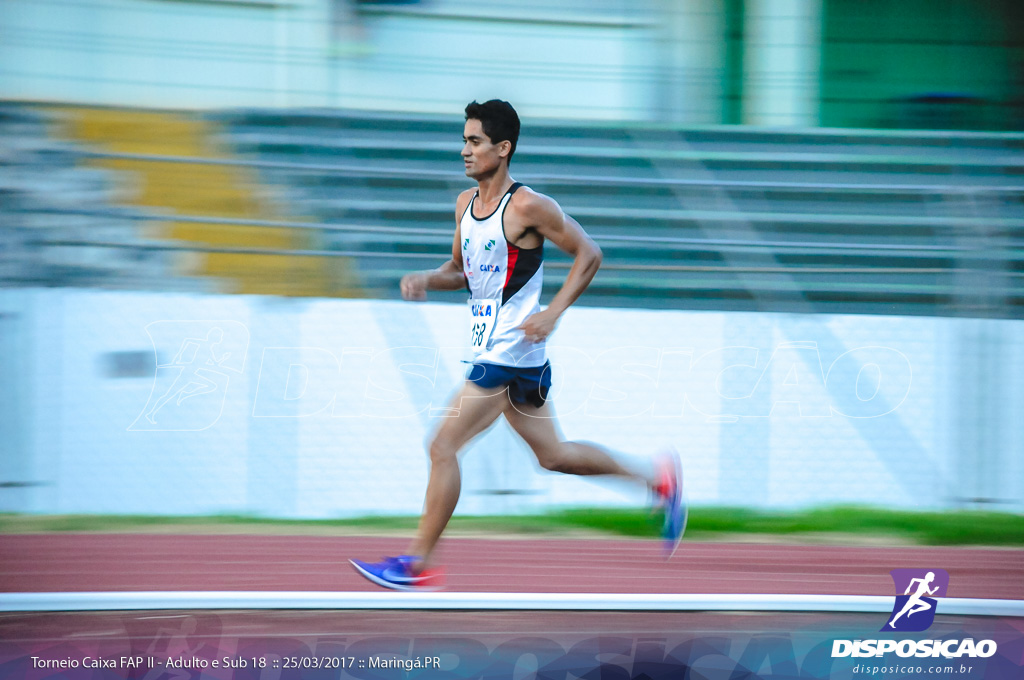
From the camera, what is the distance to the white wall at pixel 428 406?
517 cm

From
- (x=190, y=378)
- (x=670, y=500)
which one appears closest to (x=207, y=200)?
(x=190, y=378)

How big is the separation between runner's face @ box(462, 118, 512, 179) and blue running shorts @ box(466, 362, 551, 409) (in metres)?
0.58

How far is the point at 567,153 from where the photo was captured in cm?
628

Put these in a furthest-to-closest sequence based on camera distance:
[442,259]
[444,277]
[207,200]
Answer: [207,200] → [442,259] → [444,277]

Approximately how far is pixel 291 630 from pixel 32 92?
4299 millimetres

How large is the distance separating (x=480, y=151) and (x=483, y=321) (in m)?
0.50

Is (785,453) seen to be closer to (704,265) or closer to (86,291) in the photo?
(704,265)

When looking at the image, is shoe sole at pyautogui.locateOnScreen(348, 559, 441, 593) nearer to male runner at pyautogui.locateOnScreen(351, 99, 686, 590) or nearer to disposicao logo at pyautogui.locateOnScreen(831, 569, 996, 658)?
male runner at pyautogui.locateOnScreen(351, 99, 686, 590)

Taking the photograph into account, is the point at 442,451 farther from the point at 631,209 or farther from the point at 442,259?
the point at 631,209

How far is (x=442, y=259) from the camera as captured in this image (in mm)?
5430

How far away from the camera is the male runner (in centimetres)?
302

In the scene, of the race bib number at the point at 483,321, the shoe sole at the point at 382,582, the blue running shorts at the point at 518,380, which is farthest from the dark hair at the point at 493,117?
the shoe sole at the point at 382,582

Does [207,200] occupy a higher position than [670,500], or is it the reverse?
[207,200]

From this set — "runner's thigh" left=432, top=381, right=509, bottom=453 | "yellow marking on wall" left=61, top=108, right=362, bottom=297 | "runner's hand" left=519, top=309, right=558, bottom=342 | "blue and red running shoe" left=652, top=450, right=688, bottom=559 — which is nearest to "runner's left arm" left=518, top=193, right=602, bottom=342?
"runner's hand" left=519, top=309, right=558, bottom=342
